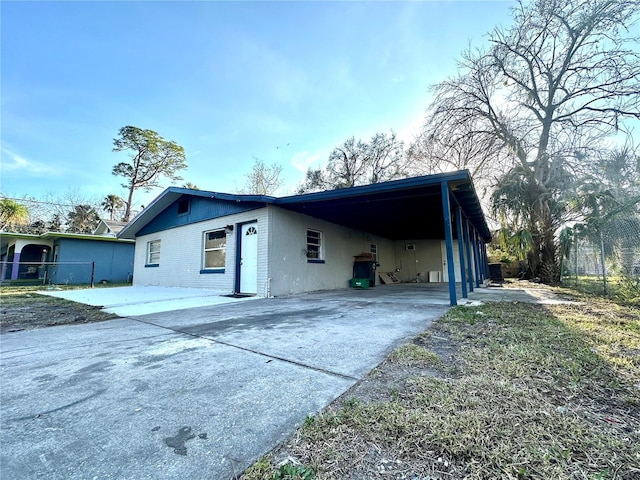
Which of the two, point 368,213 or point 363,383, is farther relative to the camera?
point 368,213

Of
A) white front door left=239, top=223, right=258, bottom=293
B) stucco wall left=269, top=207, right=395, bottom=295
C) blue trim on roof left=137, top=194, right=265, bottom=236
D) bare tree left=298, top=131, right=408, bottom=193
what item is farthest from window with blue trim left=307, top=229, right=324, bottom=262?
bare tree left=298, top=131, right=408, bottom=193

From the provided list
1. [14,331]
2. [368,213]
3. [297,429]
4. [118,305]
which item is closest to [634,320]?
[297,429]

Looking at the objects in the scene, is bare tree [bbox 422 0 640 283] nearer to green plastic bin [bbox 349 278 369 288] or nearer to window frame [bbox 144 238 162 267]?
green plastic bin [bbox 349 278 369 288]

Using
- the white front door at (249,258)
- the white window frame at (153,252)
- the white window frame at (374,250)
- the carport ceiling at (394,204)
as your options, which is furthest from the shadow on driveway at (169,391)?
the white window frame at (374,250)

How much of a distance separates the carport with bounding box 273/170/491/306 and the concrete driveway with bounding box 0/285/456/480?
3.22 meters

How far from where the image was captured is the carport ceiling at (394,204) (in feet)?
20.7

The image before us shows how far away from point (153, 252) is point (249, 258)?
23.1ft

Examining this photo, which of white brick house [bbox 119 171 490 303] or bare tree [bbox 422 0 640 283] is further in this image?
bare tree [bbox 422 0 640 283]

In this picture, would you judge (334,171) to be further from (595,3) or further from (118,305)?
(118,305)

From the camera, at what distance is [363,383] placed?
2.06 metres

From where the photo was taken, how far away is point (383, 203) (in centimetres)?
839

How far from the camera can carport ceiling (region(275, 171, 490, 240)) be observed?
6.30 metres

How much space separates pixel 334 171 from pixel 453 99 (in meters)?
11.5

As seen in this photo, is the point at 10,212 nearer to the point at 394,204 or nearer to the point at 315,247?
the point at 315,247
